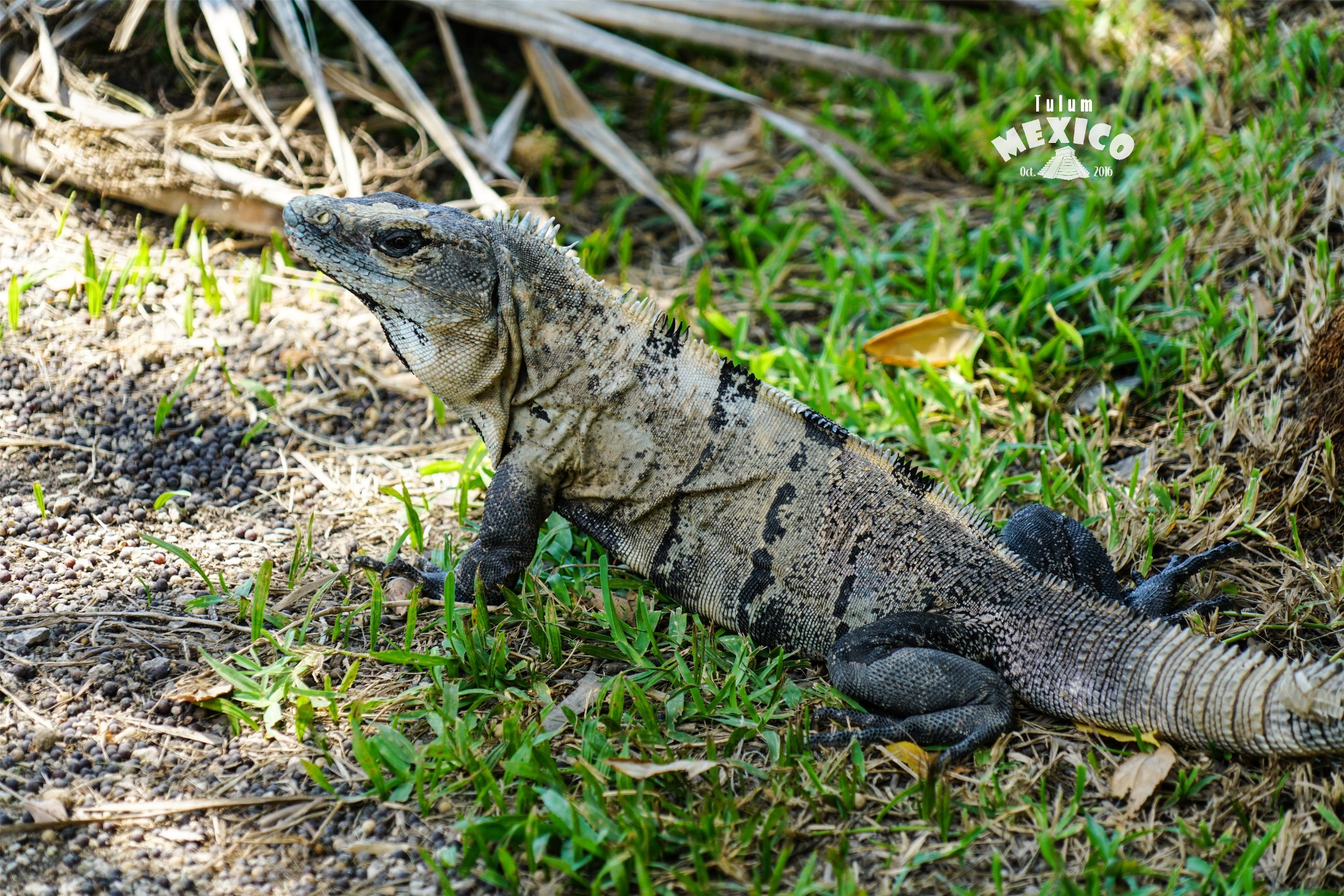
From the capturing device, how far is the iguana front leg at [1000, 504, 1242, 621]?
350 cm

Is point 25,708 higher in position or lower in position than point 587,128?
lower

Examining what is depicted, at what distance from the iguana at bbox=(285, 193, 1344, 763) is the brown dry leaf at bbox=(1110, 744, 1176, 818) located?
255mm

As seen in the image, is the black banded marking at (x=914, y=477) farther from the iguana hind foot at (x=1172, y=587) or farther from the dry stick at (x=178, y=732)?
the dry stick at (x=178, y=732)

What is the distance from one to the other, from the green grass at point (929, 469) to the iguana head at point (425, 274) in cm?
70

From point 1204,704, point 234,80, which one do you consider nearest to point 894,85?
point 234,80

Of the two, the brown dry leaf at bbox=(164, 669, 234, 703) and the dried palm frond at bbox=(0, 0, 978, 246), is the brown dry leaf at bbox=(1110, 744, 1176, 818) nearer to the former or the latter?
the brown dry leaf at bbox=(164, 669, 234, 703)

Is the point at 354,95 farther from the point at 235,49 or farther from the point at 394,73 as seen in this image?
the point at 235,49

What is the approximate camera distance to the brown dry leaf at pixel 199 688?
10.1 ft

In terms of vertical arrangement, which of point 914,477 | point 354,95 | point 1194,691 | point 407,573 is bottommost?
point 407,573

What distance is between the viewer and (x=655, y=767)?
2834 millimetres

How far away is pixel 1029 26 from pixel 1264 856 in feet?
19.0

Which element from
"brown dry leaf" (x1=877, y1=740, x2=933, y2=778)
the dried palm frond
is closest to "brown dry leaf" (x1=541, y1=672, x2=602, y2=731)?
"brown dry leaf" (x1=877, y1=740, x2=933, y2=778)

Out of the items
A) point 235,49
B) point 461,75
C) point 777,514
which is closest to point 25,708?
point 777,514

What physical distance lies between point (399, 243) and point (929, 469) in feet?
7.42
